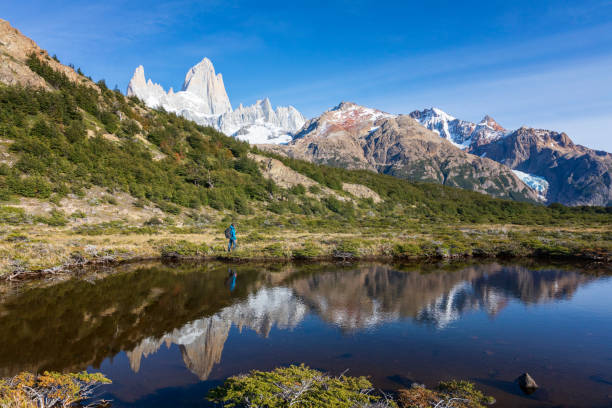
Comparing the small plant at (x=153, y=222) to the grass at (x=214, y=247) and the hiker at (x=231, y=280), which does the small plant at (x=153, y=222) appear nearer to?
the grass at (x=214, y=247)

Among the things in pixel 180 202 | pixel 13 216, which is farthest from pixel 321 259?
Answer: pixel 180 202

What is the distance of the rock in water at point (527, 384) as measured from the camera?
1062 centimetres

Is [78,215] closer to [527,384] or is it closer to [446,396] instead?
[446,396]

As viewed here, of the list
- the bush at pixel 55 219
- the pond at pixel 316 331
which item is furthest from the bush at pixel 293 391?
the bush at pixel 55 219

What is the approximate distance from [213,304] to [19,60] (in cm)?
9296

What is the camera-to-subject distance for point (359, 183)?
118000 mm

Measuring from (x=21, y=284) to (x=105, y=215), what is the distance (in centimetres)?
2918

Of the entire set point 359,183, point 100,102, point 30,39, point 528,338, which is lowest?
point 528,338

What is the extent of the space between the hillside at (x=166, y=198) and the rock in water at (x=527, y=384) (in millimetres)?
24671

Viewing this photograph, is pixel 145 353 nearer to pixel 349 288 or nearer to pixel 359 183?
pixel 349 288

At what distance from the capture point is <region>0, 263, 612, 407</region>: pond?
1154 centimetres

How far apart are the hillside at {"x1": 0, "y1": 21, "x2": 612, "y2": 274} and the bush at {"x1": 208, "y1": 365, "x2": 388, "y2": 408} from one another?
24235 millimetres

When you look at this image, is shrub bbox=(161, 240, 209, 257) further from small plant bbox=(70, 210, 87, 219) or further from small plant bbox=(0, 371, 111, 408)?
small plant bbox=(0, 371, 111, 408)

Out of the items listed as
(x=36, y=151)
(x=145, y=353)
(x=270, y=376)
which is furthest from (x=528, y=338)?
(x=36, y=151)
